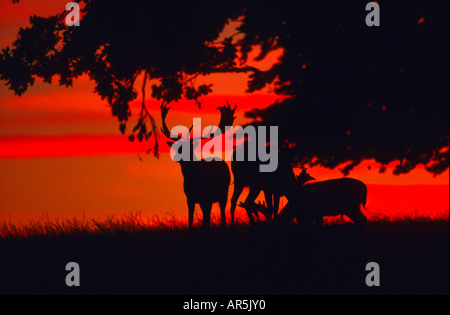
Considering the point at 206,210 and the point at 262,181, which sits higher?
the point at 262,181

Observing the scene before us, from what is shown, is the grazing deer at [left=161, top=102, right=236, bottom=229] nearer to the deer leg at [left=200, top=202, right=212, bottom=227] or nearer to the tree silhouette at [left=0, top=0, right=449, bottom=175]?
the deer leg at [left=200, top=202, right=212, bottom=227]

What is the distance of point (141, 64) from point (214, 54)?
1617mm

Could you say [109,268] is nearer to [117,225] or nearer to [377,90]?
[117,225]

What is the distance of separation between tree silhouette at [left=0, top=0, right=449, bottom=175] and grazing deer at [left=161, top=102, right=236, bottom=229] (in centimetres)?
128

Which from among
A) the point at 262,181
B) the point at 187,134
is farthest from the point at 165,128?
the point at 262,181


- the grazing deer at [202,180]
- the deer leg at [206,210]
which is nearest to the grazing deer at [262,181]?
the grazing deer at [202,180]

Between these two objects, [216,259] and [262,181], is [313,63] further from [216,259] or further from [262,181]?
[216,259]

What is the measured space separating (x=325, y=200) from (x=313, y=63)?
2.95m

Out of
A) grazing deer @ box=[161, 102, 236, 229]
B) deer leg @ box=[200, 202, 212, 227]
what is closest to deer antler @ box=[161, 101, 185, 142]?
grazing deer @ box=[161, 102, 236, 229]

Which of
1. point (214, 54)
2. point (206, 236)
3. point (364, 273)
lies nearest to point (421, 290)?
point (364, 273)

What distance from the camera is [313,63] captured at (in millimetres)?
13195

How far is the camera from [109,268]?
1167 cm

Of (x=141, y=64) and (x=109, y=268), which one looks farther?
(x=141, y=64)

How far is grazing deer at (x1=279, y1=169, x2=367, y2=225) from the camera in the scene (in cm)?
1340
